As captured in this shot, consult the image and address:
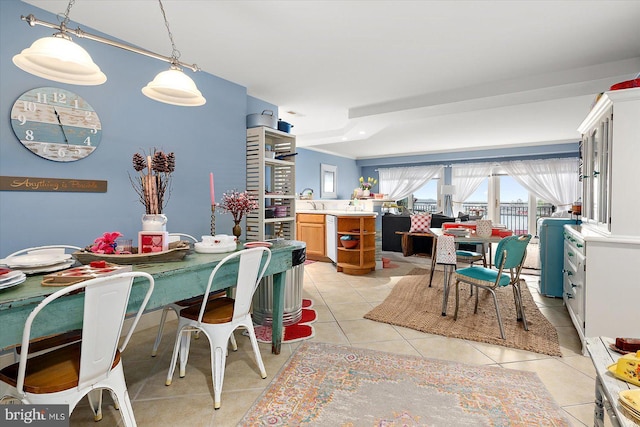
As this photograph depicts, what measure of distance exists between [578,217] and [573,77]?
1.47 m

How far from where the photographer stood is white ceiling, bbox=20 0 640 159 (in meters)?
2.32

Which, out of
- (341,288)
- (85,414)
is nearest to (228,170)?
(341,288)

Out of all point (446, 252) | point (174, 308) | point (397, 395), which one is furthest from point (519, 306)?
point (174, 308)

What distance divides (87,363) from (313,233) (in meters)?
4.74

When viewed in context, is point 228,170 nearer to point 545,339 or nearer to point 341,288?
point 341,288

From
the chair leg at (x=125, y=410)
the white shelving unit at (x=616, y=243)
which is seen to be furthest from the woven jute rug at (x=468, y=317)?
the chair leg at (x=125, y=410)

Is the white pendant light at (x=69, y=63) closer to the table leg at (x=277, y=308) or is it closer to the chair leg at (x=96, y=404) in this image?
the table leg at (x=277, y=308)

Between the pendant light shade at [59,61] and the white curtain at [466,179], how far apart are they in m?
8.49

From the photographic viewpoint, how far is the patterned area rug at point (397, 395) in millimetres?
1716

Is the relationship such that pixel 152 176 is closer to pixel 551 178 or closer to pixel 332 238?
pixel 332 238

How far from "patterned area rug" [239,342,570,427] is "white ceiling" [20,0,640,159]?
245 cm

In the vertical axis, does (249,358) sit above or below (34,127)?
below

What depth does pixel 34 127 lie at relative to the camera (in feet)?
7.52

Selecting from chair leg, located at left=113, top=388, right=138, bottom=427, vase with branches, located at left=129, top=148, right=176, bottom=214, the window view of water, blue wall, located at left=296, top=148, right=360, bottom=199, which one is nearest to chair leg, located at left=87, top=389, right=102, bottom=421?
chair leg, located at left=113, top=388, right=138, bottom=427
